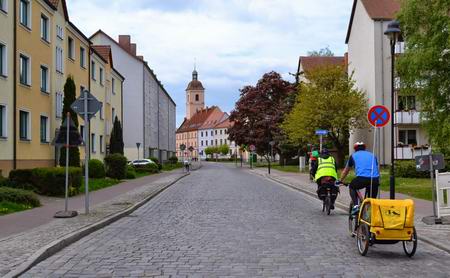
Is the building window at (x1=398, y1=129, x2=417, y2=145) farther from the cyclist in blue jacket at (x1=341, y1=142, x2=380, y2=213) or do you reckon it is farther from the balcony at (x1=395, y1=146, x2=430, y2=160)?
the cyclist in blue jacket at (x1=341, y1=142, x2=380, y2=213)

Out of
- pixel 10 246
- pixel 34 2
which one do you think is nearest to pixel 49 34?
pixel 34 2

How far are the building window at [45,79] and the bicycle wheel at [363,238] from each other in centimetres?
2476

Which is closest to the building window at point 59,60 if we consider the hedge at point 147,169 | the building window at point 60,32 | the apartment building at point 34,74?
the apartment building at point 34,74

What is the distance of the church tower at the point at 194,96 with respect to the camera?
176 m

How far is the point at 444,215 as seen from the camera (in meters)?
12.7

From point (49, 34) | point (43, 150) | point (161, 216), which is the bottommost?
point (161, 216)

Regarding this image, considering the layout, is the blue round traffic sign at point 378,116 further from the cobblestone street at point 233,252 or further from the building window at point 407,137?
the building window at point 407,137

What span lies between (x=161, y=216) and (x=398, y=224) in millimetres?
7892

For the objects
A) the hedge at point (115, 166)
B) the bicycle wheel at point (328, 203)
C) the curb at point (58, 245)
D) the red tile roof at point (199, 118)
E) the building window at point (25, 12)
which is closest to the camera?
the curb at point (58, 245)

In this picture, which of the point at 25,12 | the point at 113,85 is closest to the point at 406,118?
the point at 113,85

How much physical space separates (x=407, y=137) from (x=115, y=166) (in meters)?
24.8

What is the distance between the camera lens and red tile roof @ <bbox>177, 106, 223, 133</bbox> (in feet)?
582

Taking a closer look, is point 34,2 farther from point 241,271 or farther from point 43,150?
point 241,271

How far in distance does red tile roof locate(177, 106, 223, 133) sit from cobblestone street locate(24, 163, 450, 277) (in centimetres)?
16275
